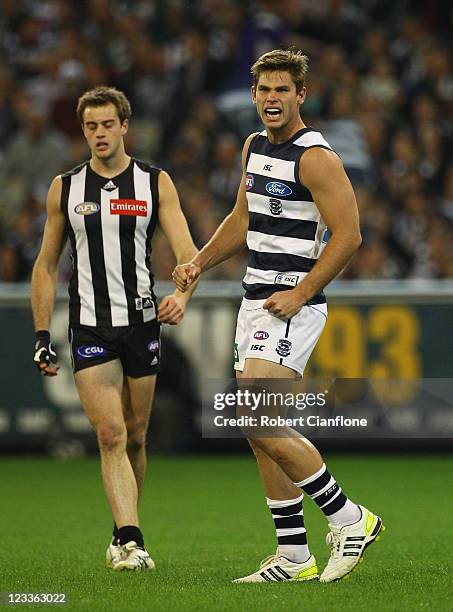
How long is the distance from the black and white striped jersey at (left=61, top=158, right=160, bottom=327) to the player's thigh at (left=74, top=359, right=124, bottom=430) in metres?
0.24

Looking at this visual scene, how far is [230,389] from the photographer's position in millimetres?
6344

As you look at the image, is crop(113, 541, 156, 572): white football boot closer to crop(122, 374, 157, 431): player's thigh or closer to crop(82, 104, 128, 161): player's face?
crop(122, 374, 157, 431): player's thigh

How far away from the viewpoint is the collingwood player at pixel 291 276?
5.73 meters

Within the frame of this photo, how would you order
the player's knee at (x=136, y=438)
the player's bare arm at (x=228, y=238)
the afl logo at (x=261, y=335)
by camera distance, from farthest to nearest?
the player's knee at (x=136, y=438), the player's bare arm at (x=228, y=238), the afl logo at (x=261, y=335)

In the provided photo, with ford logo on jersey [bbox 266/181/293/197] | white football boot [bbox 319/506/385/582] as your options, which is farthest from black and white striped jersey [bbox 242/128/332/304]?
white football boot [bbox 319/506/385/582]

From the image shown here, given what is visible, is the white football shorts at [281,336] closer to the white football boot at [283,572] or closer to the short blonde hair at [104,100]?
the white football boot at [283,572]

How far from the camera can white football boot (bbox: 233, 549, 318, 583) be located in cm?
594

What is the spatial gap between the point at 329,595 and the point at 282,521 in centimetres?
57

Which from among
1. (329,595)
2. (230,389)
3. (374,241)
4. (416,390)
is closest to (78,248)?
(230,389)

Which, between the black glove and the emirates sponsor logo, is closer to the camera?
the black glove

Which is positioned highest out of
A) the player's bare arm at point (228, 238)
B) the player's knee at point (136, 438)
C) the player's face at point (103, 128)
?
the player's face at point (103, 128)

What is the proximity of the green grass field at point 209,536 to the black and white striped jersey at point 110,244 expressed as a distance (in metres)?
1.26

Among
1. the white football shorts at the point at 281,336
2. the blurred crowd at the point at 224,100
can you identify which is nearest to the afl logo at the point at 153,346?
the white football shorts at the point at 281,336

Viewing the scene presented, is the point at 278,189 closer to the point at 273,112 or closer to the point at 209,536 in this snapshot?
the point at 273,112
